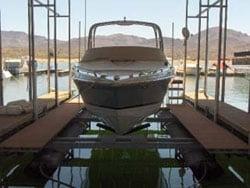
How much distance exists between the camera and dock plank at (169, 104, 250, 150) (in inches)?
295

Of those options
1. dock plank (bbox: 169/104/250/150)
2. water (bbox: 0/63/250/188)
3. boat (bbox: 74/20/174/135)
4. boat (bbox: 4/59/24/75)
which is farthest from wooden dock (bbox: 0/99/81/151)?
boat (bbox: 4/59/24/75)

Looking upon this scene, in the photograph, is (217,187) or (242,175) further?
(242,175)

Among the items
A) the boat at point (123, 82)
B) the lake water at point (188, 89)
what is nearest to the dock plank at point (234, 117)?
the boat at point (123, 82)

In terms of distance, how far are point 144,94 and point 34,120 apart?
8.77 ft

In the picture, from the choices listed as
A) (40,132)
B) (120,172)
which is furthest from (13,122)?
(120,172)

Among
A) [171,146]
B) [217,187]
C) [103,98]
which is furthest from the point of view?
[103,98]

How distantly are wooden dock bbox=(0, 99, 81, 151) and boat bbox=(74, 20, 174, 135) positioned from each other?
0.93 metres

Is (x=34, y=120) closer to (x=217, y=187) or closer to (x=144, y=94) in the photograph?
(x=144, y=94)

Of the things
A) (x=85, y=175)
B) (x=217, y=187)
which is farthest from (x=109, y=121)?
(x=217, y=187)

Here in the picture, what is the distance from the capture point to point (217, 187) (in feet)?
24.4

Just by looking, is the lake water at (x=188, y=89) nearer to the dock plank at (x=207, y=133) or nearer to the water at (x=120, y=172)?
the dock plank at (x=207, y=133)

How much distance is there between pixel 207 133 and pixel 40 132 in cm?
300

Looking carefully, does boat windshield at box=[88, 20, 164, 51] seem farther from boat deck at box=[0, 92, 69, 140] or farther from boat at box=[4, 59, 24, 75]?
boat at box=[4, 59, 24, 75]

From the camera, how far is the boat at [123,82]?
8.32 m
